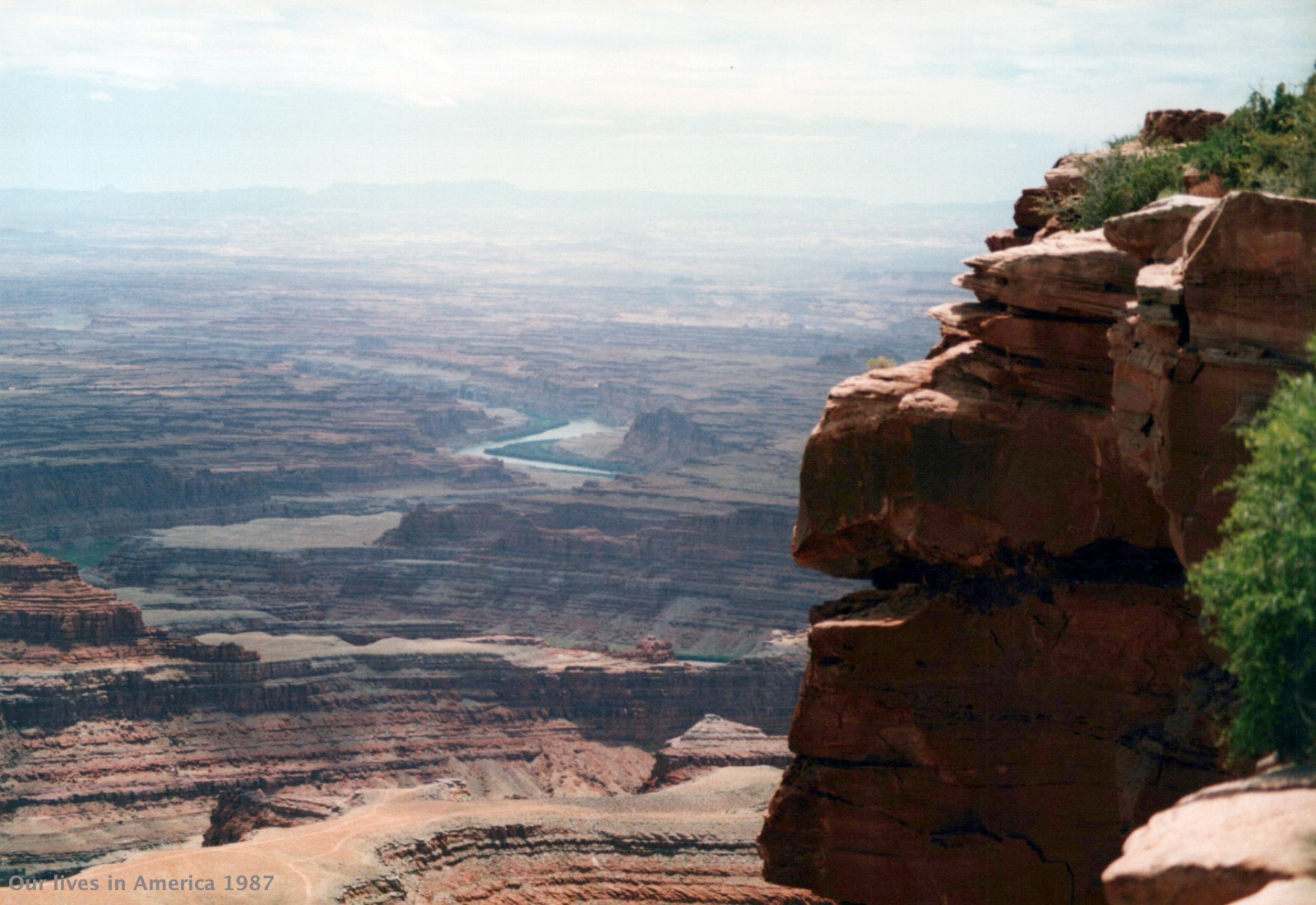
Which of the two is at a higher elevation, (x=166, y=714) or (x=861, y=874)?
(x=861, y=874)

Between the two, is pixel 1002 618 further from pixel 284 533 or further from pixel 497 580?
pixel 284 533

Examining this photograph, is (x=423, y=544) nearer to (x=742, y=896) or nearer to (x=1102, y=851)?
(x=742, y=896)

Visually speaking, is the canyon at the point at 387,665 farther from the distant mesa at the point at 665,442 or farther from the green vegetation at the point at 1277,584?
the green vegetation at the point at 1277,584

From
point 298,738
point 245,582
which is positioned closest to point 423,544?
point 245,582

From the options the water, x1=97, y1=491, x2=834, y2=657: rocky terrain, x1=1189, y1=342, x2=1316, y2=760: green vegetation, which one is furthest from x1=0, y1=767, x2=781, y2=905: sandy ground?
the water

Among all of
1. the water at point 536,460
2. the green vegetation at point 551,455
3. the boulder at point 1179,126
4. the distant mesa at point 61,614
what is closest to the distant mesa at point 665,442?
the green vegetation at point 551,455
